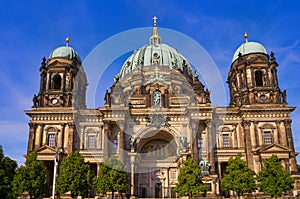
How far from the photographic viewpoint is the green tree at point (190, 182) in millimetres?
33969

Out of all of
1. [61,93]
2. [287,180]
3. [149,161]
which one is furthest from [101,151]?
[287,180]

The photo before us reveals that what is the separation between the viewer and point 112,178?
34.2 meters

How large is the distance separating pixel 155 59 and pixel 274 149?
28.5 m

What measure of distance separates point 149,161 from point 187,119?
28.6 feet

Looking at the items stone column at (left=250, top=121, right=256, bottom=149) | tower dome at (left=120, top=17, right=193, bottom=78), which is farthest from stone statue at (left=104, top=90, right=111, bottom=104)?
stone column at (left=250, top=121, right=256, bottom=149)

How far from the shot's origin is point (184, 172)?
35281 mm

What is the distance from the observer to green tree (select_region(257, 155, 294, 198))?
33.2 metres

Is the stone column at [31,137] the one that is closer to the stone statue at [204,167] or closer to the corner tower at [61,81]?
the corner tower at [61,81]

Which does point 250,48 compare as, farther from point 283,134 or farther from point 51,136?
point 51,136

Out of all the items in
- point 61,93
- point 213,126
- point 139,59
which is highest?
point 139,59

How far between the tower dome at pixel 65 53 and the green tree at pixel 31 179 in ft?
70.6

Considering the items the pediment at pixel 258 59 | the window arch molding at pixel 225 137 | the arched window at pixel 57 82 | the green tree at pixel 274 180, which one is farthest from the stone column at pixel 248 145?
the arched window at pixel 57 82

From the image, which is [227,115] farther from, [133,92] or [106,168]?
[106,168]

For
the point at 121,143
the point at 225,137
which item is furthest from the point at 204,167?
the point at 121,143
